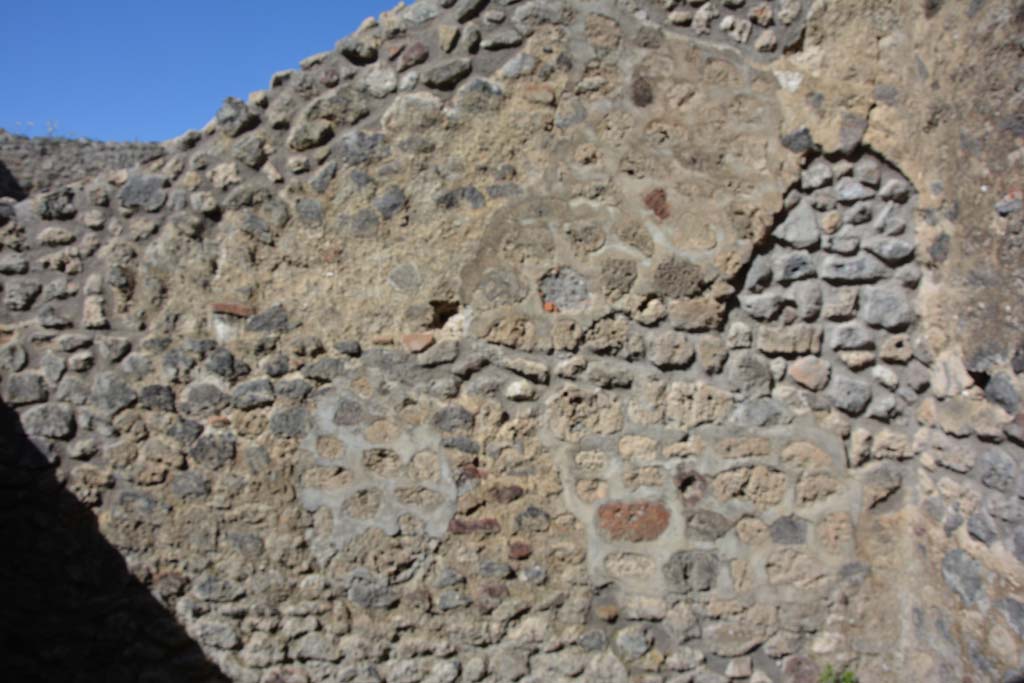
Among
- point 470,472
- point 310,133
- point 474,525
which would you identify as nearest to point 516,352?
point 470,472

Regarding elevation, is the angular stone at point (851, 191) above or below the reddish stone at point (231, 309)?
below

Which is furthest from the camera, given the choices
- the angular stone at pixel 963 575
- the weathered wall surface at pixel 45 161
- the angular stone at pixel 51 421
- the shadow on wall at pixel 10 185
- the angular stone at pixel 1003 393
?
the weathered wall surface at pixel 45 161

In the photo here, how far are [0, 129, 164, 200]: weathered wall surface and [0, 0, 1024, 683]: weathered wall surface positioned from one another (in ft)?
20.2

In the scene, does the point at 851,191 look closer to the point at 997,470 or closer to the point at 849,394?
the point at 849,394

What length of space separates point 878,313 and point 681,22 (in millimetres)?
1213

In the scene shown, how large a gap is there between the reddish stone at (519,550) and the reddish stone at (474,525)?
0.08 m

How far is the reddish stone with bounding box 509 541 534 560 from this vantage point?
281 cm

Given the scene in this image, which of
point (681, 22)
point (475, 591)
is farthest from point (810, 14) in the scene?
point (475, 591)

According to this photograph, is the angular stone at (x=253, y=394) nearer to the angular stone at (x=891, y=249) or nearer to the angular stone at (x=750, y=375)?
the angular stone at (x=750, y=375)

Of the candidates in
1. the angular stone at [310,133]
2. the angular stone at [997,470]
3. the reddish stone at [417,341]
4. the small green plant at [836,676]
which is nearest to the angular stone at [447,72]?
the angular stone at [310,133]

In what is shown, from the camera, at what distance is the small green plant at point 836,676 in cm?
276

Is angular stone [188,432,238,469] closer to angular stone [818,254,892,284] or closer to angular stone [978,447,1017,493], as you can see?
angular stone [818,254,892,284]

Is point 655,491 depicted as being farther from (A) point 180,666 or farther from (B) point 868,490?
(A) point 180,666

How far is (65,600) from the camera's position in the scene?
2.87m
